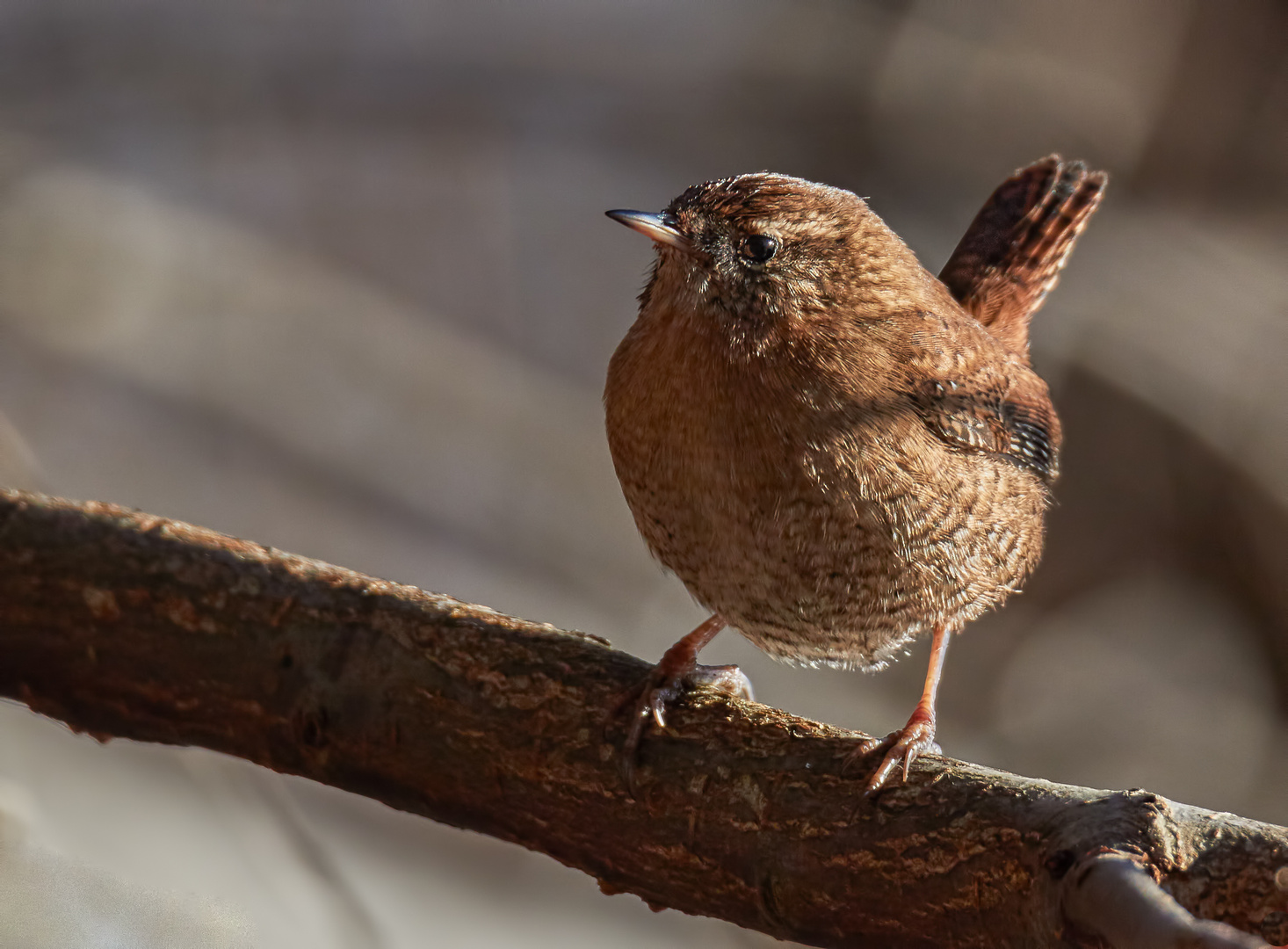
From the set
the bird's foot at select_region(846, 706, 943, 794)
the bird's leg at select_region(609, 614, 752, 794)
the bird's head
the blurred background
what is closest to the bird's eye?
the bird's head

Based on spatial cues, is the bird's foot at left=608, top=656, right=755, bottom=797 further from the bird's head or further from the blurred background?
the blurred background

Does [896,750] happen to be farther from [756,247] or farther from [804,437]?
[756,247]

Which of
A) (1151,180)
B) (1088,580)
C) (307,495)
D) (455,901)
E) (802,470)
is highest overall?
(1151,180)

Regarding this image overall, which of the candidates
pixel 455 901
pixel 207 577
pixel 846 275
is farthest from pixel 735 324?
pixel 455 901

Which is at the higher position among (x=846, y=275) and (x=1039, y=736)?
(x=846, y=275)

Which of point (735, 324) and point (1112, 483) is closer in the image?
point (735, 324)

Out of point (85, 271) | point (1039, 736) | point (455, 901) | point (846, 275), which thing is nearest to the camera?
point (846, 275)

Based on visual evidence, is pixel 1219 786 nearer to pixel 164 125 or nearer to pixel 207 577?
pixel 207 577

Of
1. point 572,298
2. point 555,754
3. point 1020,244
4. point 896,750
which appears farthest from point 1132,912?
point 572,298
